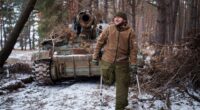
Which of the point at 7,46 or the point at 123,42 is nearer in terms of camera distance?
the point at 123,42

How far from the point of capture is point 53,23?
29.2 m

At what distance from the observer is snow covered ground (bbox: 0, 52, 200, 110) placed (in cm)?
857

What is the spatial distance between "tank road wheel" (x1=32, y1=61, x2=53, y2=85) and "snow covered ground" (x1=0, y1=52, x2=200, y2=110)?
0.71 m

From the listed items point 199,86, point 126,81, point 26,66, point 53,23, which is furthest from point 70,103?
point 53,23

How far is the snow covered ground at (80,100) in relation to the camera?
8.57 meters

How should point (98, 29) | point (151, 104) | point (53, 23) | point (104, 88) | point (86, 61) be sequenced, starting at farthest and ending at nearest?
1. point (53, 23)
2. point (98, 29)
3. point (86, 61)
4. point (104, 88)
5. point (151, 104)

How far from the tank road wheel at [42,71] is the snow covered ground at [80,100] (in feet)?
2.35

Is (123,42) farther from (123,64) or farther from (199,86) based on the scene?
(199,86)

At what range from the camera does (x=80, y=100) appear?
30.8 feet

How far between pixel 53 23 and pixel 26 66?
12735 millimetres

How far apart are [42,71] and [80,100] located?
338cm

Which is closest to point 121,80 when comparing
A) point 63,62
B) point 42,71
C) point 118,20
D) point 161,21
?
point 118,20

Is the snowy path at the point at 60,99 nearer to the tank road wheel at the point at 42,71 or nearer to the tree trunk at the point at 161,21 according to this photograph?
the tank road wheel at the point at 42,71

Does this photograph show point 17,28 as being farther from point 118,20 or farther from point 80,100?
point 118,20
